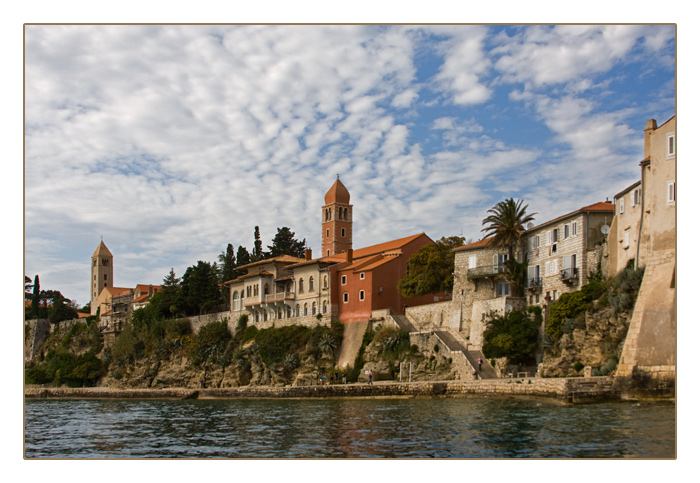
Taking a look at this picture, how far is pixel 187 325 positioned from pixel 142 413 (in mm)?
29256

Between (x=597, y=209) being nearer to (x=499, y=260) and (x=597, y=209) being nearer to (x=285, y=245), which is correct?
(x=499, y=260)

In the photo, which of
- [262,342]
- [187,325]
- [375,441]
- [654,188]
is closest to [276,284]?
[262,342]

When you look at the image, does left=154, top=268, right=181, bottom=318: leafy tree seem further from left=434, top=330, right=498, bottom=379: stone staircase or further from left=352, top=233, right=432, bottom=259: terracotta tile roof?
left=434, top=330, right=498, bottom=379: stone staircase

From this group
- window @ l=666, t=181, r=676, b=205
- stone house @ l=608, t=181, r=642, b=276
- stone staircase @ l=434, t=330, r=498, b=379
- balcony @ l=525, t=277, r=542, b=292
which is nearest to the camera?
window @ l=666, t=181, r=676, b=205

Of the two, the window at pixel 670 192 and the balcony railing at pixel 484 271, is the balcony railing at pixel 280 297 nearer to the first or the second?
the balcony railing at pixel 484 271

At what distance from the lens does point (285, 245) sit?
3049 inches

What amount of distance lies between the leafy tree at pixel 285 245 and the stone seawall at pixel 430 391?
72.2 feet

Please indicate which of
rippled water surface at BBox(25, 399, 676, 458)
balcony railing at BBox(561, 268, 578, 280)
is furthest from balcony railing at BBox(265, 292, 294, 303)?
rippled water surface at BBox(25, 399, 676, 458)

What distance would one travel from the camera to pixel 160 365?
64.0m

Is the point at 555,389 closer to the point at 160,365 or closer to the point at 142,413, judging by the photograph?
the point at 142,413

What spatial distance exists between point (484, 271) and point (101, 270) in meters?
78.7

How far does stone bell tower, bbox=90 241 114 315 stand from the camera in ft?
356

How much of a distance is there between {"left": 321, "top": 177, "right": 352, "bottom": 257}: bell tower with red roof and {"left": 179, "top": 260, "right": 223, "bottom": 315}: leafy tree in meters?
12.9

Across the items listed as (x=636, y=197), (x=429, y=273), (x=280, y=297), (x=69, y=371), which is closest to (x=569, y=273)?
(x=636, y=197)
